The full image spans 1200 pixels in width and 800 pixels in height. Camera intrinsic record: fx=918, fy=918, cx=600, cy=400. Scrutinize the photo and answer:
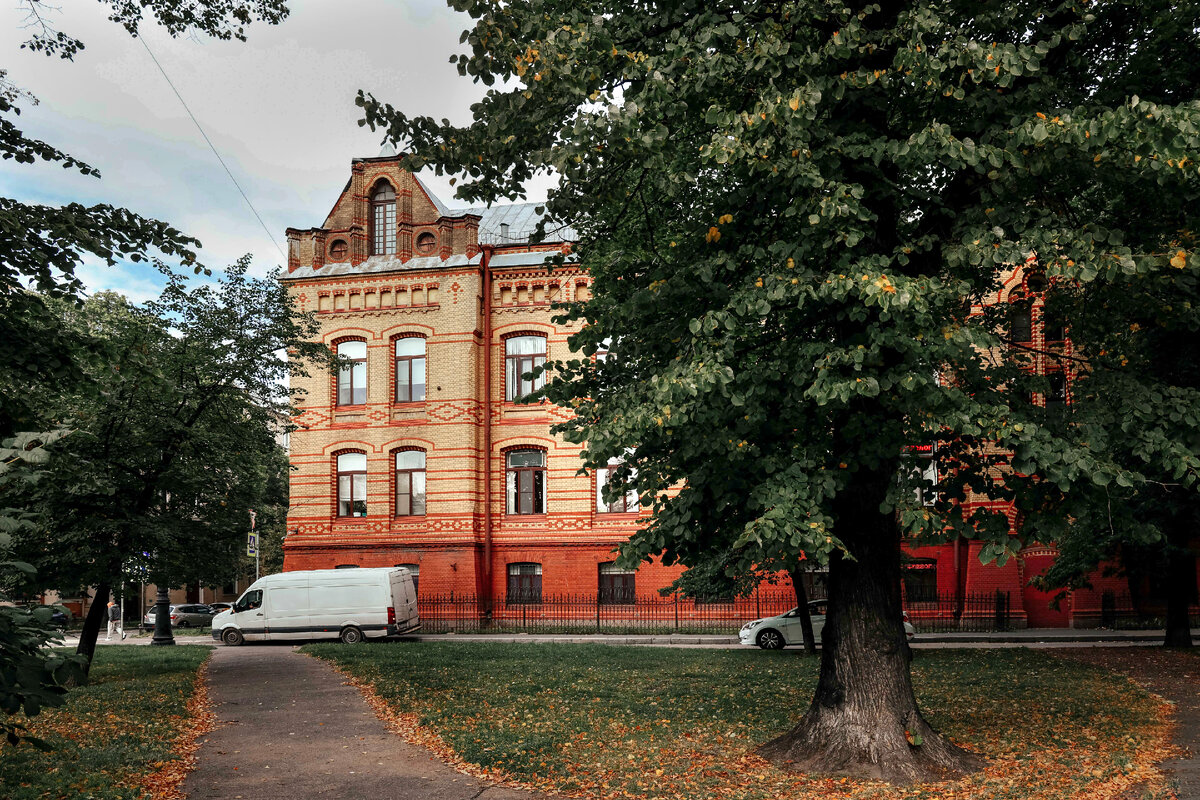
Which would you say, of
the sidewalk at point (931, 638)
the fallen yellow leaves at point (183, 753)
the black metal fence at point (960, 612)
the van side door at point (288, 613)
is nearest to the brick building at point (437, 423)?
the sidewalk at point (931, 638)

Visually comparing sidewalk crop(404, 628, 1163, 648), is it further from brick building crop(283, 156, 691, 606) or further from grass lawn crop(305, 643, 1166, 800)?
grass lawn crop(305, 643, 1166, 800)

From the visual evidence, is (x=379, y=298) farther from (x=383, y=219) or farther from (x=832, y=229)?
(x=832, y=229)

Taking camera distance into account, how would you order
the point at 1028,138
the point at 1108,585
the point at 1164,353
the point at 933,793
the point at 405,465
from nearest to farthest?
the point at 1028,138
the point at 933,793
the point at 1164,353
the point at 1108,585
the point at 405,465

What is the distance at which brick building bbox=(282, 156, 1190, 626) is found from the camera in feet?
98.9

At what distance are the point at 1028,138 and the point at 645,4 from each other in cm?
395

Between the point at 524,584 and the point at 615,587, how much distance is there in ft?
10.00

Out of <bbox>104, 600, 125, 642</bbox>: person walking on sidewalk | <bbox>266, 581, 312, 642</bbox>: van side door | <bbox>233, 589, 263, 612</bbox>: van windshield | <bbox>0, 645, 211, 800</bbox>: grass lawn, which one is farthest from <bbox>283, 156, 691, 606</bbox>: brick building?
<bbox>0, 645, 211, 800</bbox>: grass lawn

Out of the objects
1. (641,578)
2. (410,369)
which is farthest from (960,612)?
(410,369)

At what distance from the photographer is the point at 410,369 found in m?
31.5

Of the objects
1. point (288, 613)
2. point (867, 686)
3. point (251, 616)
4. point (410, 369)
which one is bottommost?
point (251, 616)

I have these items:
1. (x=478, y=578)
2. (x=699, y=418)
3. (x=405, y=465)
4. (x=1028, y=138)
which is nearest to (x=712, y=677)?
(x=699, y=418)

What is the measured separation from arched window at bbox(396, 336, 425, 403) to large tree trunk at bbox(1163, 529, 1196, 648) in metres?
22.0

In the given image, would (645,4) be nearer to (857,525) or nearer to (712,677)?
(857,525)

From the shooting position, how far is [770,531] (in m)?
7.39
